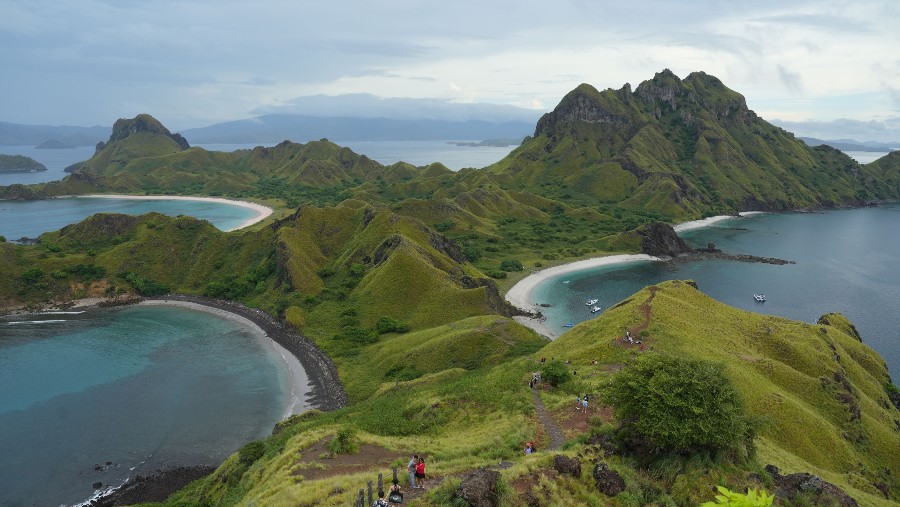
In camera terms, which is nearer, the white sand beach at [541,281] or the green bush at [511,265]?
Result: the white sand beach at [541,281]

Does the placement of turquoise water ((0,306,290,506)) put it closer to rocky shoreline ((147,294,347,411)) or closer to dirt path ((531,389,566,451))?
rocky shoreline ((147,294,347,411))

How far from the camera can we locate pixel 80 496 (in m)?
56.3

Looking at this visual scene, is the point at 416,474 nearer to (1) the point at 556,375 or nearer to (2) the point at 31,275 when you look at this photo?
(1) the point at 556,375

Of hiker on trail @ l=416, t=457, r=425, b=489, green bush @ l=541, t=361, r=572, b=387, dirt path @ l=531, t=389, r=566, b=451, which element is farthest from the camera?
green bush @ l=541, t=361, r=572, b=387

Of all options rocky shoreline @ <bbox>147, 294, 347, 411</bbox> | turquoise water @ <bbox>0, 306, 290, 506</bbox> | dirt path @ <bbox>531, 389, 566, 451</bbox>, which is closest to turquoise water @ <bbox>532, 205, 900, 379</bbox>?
rocky shoreline @ <bbox>147, 294, 347, 411</bbox>

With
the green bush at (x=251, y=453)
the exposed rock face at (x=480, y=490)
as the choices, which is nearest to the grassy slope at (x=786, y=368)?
the exposed rock face at (x=480, y=490)

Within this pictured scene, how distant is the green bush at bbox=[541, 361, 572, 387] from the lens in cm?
4978

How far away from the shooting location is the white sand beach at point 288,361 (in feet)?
246

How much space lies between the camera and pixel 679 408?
2988cm

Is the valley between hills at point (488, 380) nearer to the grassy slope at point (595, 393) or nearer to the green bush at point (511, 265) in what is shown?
the grassy slope at point (595, 393)

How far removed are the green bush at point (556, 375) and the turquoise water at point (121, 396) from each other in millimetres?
42854

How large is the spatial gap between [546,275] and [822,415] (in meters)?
102

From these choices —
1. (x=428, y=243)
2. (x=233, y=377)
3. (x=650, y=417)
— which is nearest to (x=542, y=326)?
(x=428, y=243)

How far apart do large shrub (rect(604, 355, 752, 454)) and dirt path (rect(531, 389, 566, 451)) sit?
220 inches
